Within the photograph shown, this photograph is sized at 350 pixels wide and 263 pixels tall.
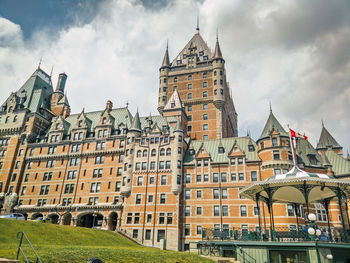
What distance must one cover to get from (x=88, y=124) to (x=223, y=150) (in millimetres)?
35522

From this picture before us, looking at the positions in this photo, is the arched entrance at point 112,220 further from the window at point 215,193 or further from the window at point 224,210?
the window at point 224,210

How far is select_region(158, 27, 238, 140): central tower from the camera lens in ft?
247

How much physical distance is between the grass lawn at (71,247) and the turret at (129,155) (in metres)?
13.5

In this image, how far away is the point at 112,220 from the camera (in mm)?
58750

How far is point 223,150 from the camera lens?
192ft

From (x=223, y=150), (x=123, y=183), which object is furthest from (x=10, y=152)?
(x=223, y=150)

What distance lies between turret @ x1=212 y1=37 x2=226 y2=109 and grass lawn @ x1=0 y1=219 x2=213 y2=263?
44891 millimetres

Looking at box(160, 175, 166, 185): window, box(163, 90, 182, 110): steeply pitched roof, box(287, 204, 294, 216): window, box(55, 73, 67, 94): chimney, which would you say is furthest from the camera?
box(55, 73, 67, 94): chimney

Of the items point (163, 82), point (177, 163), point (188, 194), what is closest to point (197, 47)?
point (163, 82)

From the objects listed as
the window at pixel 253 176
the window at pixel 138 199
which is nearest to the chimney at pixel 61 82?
the window at pixel 138 199

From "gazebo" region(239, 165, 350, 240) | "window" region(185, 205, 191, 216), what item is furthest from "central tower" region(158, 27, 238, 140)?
"gazebo" region(239, 165, 350, 240)

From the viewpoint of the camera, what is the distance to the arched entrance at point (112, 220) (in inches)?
2263

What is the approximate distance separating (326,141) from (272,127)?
25126mm

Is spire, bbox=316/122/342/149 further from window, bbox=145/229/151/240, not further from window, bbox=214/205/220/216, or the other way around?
window, bbox=145/229/151/240
